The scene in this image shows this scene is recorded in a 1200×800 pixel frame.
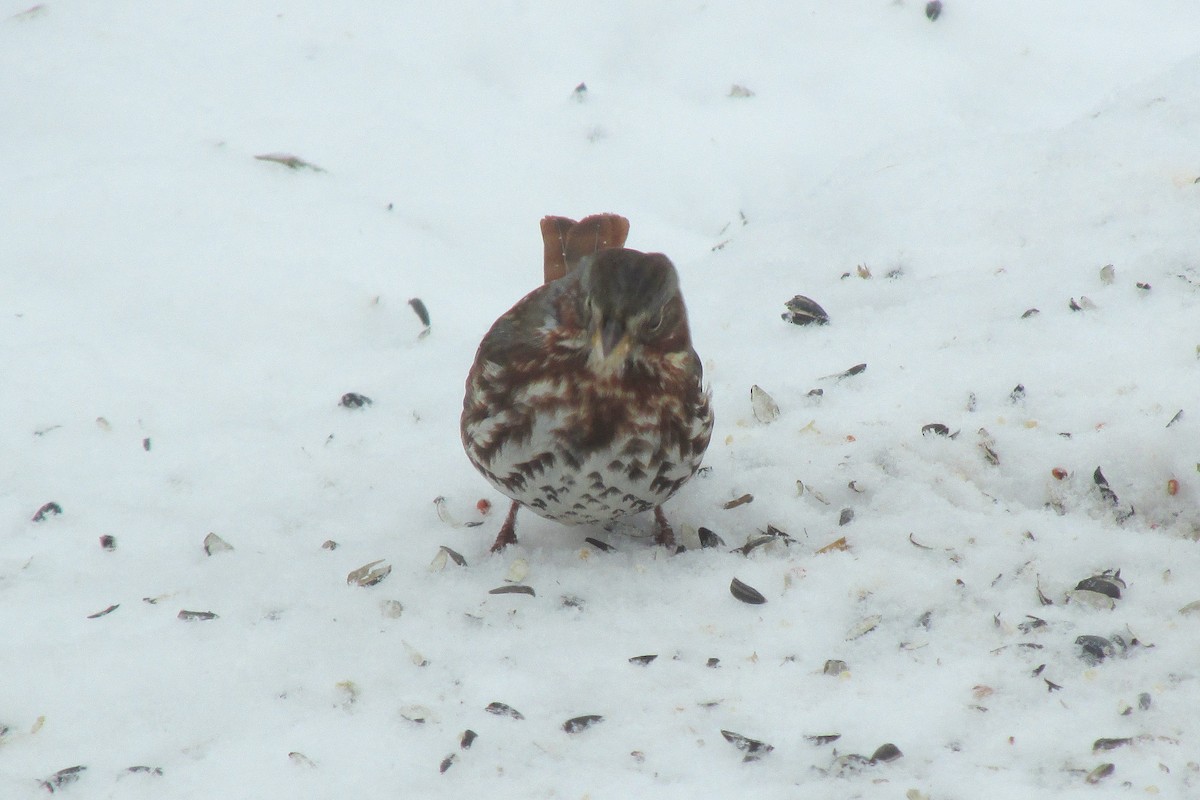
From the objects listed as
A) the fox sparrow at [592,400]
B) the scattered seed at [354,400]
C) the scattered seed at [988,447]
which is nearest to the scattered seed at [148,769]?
the fox sparrow at [592,400]

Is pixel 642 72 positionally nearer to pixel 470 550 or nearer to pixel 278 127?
pixel 278 127

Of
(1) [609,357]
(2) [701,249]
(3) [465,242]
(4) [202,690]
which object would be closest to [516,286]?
(3) [465,242]

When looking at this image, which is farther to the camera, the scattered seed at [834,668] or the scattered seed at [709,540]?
the scattered seed at [709,540]

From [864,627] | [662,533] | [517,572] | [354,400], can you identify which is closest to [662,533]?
[662,533]

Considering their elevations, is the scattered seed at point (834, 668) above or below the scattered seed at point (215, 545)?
above

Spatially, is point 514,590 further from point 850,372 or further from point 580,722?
point 850,372

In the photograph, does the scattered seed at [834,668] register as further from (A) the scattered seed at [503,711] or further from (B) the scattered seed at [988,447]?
(B) the scattered seed at [988,447]
